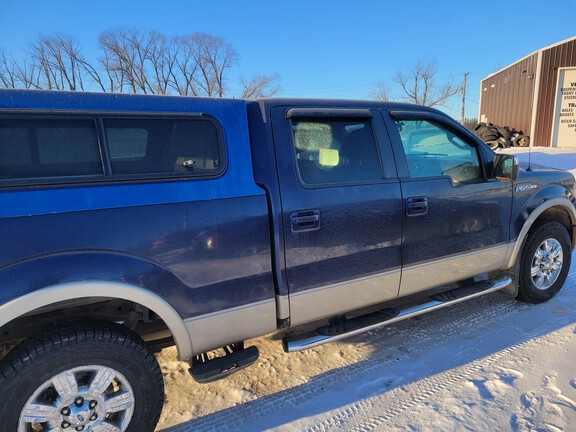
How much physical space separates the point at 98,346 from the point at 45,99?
1.22 metres

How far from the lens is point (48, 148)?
183cm

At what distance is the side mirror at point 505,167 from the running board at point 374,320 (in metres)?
0.98

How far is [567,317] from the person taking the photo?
3.55 m

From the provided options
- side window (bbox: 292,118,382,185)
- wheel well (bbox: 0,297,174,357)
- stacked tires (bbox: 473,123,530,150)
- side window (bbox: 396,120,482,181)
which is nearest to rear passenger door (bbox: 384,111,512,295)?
side window (bbox: 396,120,482,181)

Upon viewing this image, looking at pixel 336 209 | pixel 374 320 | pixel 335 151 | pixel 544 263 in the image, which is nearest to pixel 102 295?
pixel 336 209

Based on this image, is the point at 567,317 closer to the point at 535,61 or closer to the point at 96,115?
the point at 96,115

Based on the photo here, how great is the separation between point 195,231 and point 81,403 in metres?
1.02

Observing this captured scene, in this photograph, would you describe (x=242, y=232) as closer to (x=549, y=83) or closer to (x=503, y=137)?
(x=549, y=83)

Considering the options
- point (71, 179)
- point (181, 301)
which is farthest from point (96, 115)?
point (181, 301)

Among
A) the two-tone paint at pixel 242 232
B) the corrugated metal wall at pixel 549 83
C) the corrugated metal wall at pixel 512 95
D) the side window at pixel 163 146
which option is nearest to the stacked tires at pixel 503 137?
the corrugated metal wall at pixel 512 95

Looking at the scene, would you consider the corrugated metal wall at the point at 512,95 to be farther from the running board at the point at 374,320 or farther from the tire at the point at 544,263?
the running board at the point at 374,320

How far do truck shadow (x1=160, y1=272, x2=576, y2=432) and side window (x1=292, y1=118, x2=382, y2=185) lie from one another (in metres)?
1.42

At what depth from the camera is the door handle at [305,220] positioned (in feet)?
7.80

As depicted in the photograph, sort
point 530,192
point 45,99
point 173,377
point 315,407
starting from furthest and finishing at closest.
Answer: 1. point 530,192
2. point 173,377
3. point 315,407
4. point 45,99
